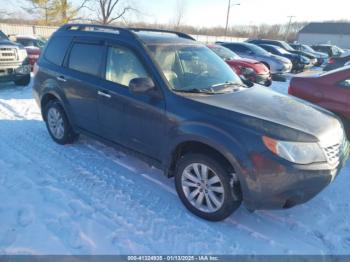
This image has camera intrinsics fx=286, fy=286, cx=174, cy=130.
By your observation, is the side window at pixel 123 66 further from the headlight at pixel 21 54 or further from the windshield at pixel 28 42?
the windshield at pixel 28 42

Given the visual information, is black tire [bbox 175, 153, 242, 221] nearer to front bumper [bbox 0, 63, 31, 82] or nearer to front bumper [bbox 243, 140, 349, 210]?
front bumper [bbox 243, 140, 349, 210]

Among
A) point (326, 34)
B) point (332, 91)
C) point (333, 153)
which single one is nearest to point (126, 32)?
point (333, 153)

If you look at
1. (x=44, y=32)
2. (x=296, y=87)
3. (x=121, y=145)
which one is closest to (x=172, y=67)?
(x=121, y=145)

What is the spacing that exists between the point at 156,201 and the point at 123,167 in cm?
96

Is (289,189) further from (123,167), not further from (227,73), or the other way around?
(123,167)

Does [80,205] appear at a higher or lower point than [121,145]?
lower

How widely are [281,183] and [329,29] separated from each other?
78.5 m

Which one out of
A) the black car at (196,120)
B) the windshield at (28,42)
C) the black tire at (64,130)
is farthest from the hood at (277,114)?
the windshield at (28,42)

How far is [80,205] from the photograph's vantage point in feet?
10.6

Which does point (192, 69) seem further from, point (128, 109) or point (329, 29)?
point (329, 29)

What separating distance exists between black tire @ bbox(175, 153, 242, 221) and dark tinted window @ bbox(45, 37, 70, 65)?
9.07 feet

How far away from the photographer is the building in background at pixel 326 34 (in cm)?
6588

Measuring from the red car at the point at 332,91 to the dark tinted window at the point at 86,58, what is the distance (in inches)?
132

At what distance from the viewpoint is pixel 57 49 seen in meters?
4.67
